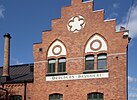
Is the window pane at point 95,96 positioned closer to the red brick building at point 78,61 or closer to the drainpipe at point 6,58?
the red brick building at point 78,61

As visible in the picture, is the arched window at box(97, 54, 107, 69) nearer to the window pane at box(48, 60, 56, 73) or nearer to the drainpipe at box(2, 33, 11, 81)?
the window pane at box(48, 60, 56, 73)

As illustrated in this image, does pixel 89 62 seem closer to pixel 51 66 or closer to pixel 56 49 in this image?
pixel 56 49

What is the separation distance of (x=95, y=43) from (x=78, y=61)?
7.75ft

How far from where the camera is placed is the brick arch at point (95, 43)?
90.5 feet

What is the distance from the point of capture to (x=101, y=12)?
2809 cm

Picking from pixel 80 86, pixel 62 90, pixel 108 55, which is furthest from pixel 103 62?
pixel 62 90

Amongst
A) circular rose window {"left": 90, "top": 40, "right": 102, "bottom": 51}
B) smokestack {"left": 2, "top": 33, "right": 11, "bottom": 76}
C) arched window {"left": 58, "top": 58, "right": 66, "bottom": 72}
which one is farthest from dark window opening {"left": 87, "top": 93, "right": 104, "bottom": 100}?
smokestack {"left": 2, "top": 33, "right": 11, "bottom": 76}

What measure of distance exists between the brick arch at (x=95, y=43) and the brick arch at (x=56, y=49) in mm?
2430

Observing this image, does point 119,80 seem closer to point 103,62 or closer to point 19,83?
point 103,62

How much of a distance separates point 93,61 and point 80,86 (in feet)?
8.56

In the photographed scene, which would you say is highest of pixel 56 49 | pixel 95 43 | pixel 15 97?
pixel 95 43

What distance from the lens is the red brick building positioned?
2663 cm

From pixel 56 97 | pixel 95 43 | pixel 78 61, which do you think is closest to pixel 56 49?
pixel 78 61

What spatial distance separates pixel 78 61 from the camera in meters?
28.5
